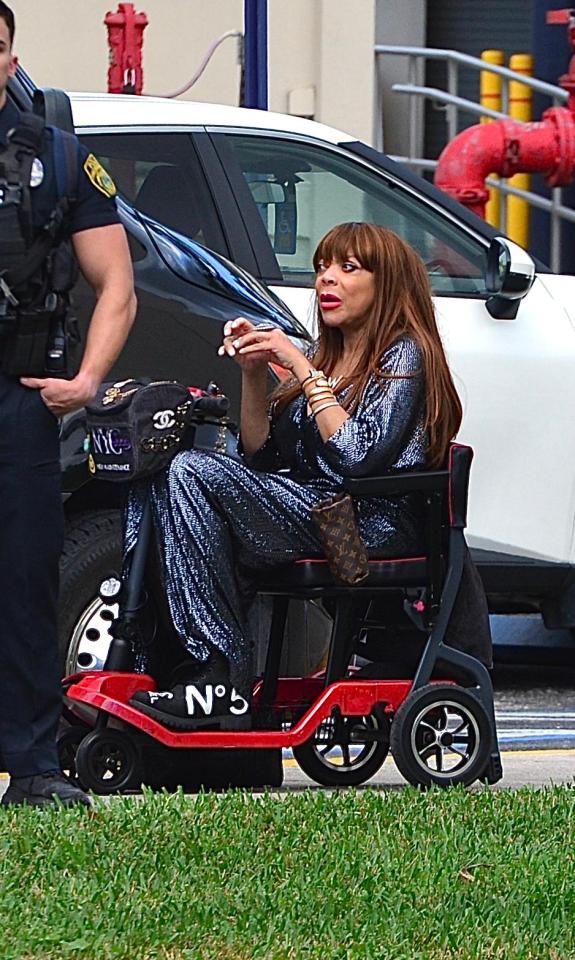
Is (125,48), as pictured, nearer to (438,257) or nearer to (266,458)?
(438,257)

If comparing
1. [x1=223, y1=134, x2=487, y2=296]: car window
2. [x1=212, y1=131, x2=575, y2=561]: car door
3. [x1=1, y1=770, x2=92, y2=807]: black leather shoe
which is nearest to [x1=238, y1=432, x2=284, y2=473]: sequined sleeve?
[x1=1, y1=770, x2=92, y2=807]: black leather shoe

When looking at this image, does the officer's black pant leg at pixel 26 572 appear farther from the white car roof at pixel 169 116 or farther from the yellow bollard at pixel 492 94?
the yellow bollard at pixel 492 94

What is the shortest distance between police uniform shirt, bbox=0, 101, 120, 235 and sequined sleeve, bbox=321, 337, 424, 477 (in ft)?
2.54

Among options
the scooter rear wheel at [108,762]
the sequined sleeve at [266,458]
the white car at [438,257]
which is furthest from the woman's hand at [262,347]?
the white car at [438,257]

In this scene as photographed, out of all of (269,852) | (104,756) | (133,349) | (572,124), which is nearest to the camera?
(269,852)

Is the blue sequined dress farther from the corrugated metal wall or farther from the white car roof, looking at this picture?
the corrugated metal wall

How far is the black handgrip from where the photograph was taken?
210 inches

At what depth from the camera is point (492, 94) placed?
44.9ft

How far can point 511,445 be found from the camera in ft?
24.1

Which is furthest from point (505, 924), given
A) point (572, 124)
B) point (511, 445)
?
point (572, 124)

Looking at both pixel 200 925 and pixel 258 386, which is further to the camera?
pixel 258 386

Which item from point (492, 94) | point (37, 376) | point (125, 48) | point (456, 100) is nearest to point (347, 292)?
point (37, 376)

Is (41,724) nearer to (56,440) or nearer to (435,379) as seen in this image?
(56,440)

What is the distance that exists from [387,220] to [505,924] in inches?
141
